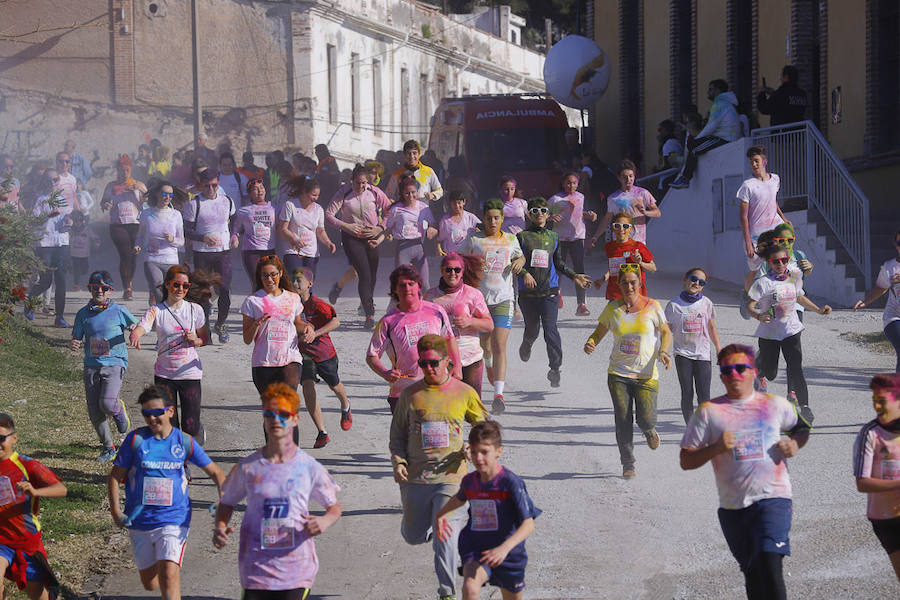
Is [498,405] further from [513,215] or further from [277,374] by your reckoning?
[513,215]

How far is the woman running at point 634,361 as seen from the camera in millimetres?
10336

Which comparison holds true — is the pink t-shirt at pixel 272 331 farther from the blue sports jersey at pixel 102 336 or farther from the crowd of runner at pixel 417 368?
the blue sports jersey at pixel 102 336

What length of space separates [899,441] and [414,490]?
2650 mm

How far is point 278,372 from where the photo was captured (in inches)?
406

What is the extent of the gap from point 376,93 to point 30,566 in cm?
4078

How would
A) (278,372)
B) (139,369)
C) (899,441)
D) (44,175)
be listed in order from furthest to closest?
1. (44,175)
2. (139,369)
3. (278,372)
4. (899,441)

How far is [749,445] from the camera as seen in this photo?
22.2ft

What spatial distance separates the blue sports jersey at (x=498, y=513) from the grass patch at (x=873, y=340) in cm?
988

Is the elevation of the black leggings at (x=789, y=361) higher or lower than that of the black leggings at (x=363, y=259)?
lower

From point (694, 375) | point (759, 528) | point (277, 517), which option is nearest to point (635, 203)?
point (694, 375)

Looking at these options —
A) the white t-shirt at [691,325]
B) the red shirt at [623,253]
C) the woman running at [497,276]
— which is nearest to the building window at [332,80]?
the red shirt at [623,253]

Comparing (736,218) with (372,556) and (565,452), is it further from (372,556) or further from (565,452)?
(372,556)

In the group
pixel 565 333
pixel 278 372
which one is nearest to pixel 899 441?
pixel 278 372

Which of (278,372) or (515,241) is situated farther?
(515,241)
